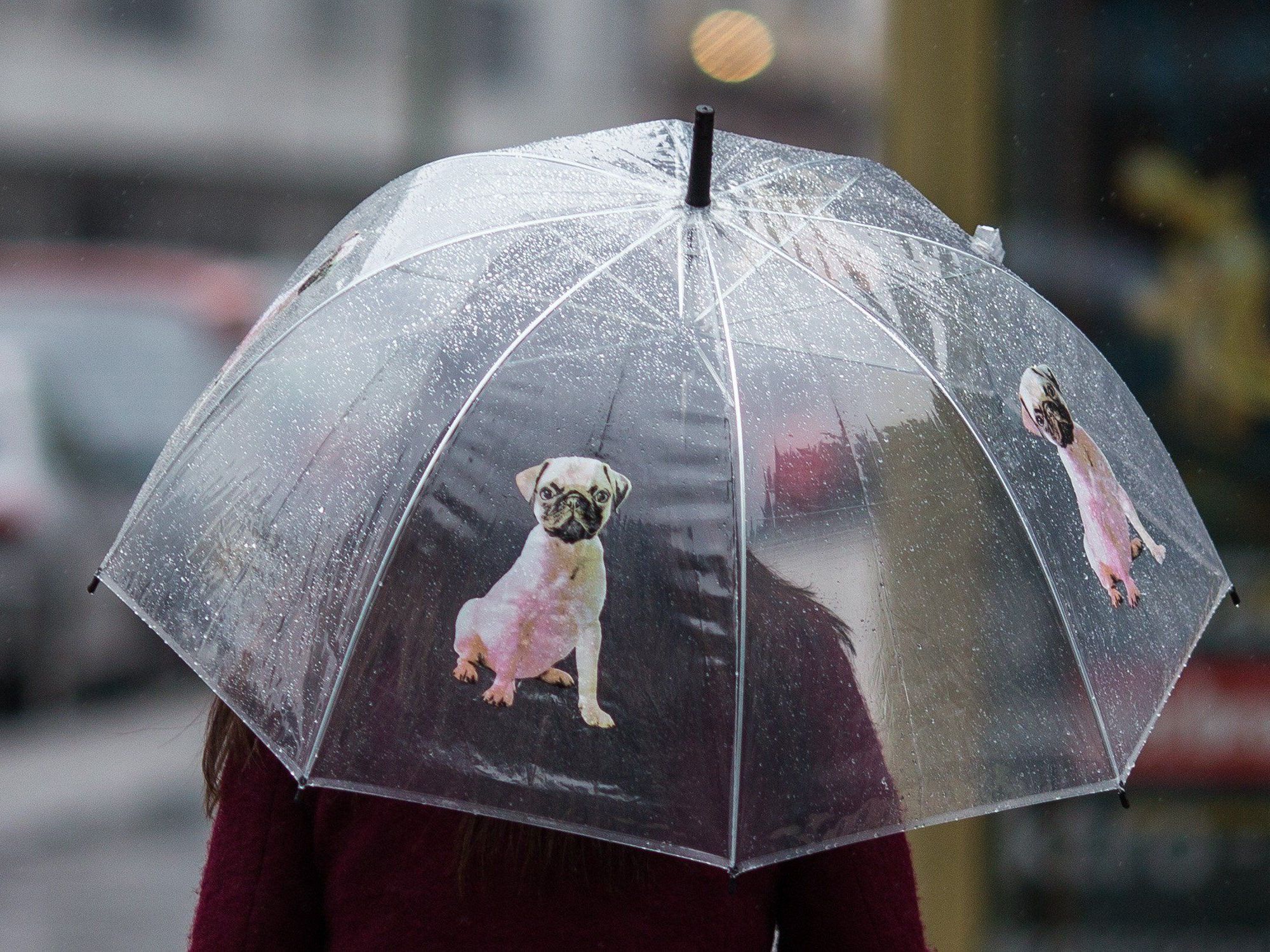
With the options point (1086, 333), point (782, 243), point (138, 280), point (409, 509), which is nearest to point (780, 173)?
point (782, 243)

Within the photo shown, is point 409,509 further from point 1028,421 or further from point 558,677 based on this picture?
point 1028,421

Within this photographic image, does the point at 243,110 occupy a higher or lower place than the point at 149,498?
lower

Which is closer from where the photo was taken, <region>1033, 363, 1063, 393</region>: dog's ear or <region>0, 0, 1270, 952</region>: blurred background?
<region>1033, 363, 1063, 393</region>: dog's ear

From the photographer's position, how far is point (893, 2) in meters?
3.44

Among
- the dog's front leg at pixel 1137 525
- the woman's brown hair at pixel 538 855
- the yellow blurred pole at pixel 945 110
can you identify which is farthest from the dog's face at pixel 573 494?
the yellow blurred pole at pixel 945 110

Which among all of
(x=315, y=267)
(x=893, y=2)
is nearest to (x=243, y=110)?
(x=893, y=2)

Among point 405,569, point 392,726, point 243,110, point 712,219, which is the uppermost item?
point 712,219

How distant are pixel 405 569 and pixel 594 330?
278mm

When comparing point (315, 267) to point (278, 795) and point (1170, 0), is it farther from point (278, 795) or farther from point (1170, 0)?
point (1170, 0)

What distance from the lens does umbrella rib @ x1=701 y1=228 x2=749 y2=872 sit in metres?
1.35

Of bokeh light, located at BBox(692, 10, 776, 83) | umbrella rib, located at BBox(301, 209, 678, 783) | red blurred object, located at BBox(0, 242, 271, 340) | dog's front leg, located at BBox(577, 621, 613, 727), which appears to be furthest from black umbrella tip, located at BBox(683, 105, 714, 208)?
bokeh light, located at BBox(692, 10, 776, 83)

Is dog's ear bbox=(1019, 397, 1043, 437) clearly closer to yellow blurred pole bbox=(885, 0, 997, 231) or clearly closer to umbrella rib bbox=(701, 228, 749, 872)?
umbrella rib bbox=(701, 228, 749, 872)

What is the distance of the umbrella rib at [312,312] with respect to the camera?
61.2 inches

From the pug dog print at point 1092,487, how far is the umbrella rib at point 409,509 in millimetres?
529
